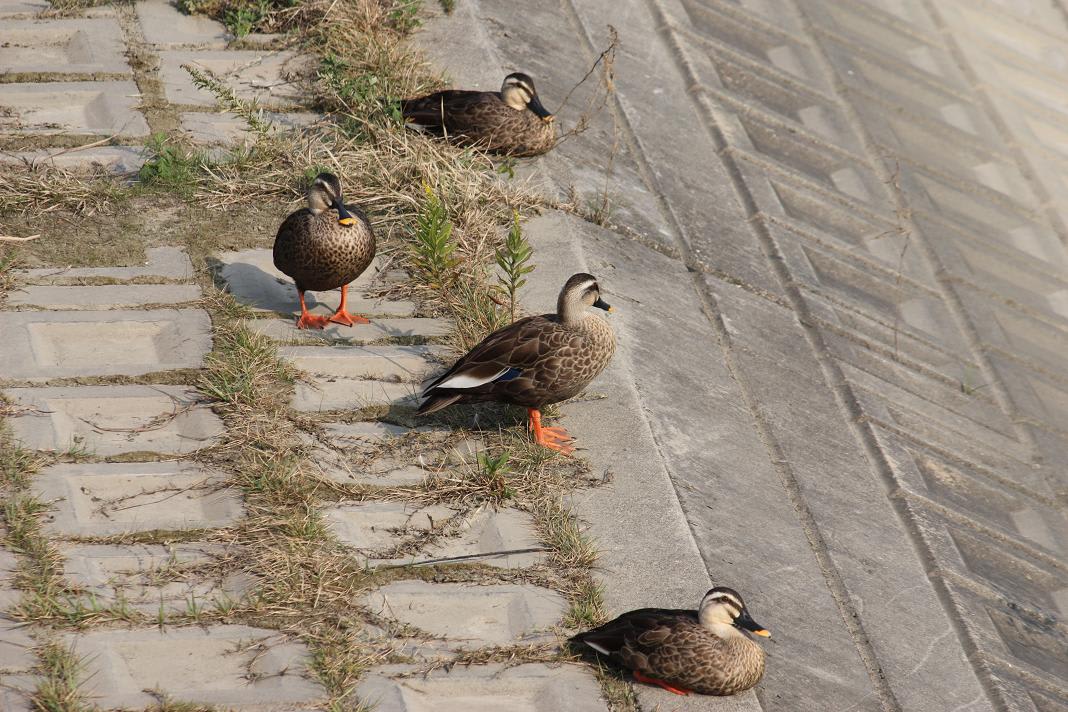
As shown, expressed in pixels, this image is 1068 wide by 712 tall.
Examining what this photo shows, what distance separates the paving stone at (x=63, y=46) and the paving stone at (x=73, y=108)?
0.69 feet

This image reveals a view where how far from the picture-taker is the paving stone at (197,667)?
14.4 feet

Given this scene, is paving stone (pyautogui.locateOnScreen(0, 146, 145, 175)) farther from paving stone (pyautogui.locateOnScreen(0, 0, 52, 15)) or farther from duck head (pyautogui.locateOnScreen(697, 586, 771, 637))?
duck head (pyautogui.locateOnScreen(697, 586, 771, 637))

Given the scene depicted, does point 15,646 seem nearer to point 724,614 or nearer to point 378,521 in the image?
point 378,521

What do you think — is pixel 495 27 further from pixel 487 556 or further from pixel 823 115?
pixel 487 556

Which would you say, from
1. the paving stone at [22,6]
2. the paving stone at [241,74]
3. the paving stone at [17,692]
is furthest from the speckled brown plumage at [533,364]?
the paving stone at [22,6]

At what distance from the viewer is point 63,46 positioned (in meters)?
8.49

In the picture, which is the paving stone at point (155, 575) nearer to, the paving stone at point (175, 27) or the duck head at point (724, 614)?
the duck head at point (724, 614)

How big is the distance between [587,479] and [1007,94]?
8796mm

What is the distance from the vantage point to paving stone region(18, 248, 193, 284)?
648 cm

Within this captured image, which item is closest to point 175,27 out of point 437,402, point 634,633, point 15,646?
point 437,402

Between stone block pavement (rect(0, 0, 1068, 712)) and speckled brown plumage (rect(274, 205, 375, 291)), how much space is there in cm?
33

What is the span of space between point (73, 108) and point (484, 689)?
5185mm

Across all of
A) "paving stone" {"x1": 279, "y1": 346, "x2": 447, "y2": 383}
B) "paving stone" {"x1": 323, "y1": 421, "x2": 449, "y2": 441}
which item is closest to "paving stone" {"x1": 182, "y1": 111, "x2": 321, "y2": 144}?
"paving stone" {"x1": 279, "y1": 346, "x2": 447, "y2": 383}

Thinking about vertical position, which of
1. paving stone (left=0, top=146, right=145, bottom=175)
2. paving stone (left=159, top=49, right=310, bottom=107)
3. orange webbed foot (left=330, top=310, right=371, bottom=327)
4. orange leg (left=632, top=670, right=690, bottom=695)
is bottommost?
paving stone (left=0, top=146, right=145, bottom=175)
